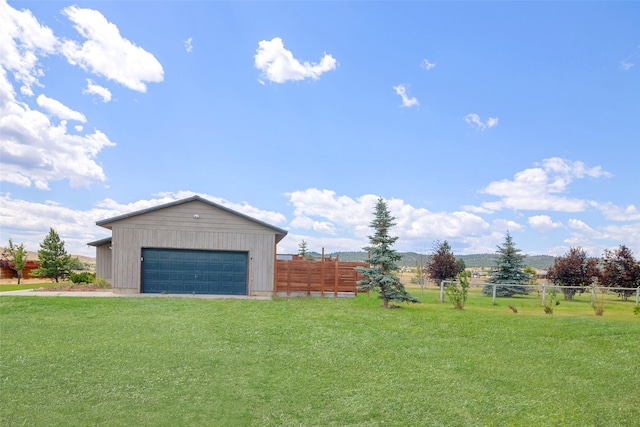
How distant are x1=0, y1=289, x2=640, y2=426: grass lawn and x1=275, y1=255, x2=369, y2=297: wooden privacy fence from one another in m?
7.74

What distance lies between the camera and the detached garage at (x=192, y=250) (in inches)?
755

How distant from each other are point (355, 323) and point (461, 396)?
5668 mm

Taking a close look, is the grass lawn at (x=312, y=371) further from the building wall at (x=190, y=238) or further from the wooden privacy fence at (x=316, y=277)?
the wooden privacy fence at (x=316, y=277)

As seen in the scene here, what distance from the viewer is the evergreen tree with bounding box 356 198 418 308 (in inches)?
630

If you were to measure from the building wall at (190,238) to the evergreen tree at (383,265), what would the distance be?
5465 mm

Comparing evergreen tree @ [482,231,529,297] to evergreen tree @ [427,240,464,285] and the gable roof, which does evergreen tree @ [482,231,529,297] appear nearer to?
evergreen tree @ [427,240,464,285]

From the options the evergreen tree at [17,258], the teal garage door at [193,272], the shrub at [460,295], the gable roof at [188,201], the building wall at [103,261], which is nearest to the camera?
the shrub at [460,295]

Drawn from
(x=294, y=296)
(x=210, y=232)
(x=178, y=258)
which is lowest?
(x=294, y=296)

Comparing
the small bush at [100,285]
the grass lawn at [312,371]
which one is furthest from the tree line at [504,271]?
the small bush at [100,285]

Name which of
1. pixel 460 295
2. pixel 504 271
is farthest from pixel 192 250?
pixel 504 271

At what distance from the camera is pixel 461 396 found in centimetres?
649

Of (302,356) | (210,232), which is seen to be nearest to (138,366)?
(302,356)

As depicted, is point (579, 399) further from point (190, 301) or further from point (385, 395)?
point (190, 301)

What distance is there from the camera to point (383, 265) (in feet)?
53.5
